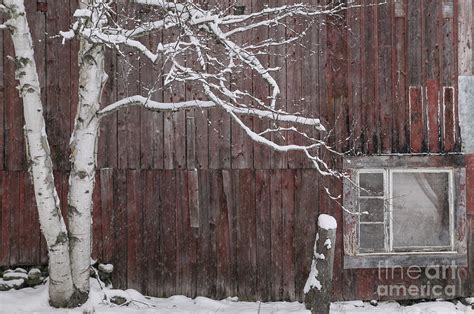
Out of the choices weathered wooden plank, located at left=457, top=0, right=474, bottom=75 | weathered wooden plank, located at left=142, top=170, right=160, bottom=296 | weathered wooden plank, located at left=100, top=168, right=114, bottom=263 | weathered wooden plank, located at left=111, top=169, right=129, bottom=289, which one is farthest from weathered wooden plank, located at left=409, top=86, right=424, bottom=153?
weathered wooden plank, located at left=100, top=168, right=114, bottom=263

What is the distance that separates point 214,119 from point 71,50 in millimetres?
2281

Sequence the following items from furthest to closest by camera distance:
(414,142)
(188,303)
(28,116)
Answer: (414,142)
(188,303)
(28,116)

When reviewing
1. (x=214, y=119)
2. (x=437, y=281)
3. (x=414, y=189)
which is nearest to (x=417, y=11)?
(x=414, y=189)

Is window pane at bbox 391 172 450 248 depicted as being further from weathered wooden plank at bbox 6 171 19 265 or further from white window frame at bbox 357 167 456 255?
weathered wooden plank at bbox 6 171 19 265

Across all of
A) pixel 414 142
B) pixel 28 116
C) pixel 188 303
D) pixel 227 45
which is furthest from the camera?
pixel 414 142

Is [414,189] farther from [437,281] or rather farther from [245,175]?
[245,175]

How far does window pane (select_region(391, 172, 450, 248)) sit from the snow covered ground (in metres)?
0.94

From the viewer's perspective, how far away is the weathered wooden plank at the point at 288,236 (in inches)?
314

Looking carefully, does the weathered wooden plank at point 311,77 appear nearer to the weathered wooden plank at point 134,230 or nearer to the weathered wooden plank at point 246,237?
the weathered wooden plank at point 246,237

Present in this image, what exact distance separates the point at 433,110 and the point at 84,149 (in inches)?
200

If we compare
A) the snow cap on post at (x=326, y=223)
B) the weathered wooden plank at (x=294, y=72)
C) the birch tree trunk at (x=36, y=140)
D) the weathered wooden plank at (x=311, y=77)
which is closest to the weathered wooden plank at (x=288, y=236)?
the weathered wooden plank at (x=294, y=72)

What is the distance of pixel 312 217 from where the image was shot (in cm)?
800

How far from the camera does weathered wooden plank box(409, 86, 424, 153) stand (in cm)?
812

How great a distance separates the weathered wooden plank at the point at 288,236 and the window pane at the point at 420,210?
5.01 ft
